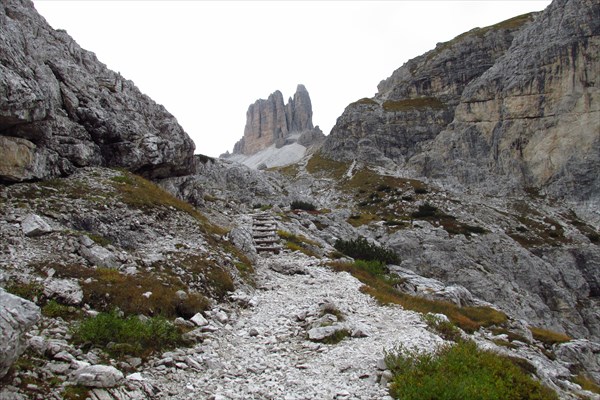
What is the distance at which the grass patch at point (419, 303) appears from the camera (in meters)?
18.2

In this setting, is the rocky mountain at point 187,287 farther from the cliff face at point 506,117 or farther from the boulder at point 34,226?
the cliff face at point 506,117

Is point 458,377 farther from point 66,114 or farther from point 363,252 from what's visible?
point 66,114

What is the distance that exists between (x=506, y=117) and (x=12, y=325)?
114220mm

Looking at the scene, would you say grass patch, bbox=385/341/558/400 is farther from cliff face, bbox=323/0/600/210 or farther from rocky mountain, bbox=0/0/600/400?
cliff face, bbox=323/0/600/210

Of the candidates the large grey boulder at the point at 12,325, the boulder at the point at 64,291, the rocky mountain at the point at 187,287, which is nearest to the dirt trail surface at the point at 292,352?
the rocky mountain at the point at 187,287

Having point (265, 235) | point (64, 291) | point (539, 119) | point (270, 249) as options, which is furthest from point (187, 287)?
point (539, 119)

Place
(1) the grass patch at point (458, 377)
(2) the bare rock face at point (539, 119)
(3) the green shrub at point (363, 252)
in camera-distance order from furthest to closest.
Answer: (2) the bare rock face at point (539, 119), (3) the green shrub at point (363, 252), (1) the grass patch at point (458, 377)

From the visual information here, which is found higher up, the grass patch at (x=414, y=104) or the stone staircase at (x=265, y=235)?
the grass patch at (x=414, y=104)

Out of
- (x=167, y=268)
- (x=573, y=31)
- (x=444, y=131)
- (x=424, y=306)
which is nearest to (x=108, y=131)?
(x=167, y=268)

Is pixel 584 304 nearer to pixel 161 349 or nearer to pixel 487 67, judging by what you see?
pixel 161 349

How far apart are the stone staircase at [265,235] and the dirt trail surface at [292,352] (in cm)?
1001

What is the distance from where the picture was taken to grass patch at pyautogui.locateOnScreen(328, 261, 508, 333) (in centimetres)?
1816

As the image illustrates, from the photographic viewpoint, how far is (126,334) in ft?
34.3

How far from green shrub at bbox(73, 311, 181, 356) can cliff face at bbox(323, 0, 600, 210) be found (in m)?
96.1
